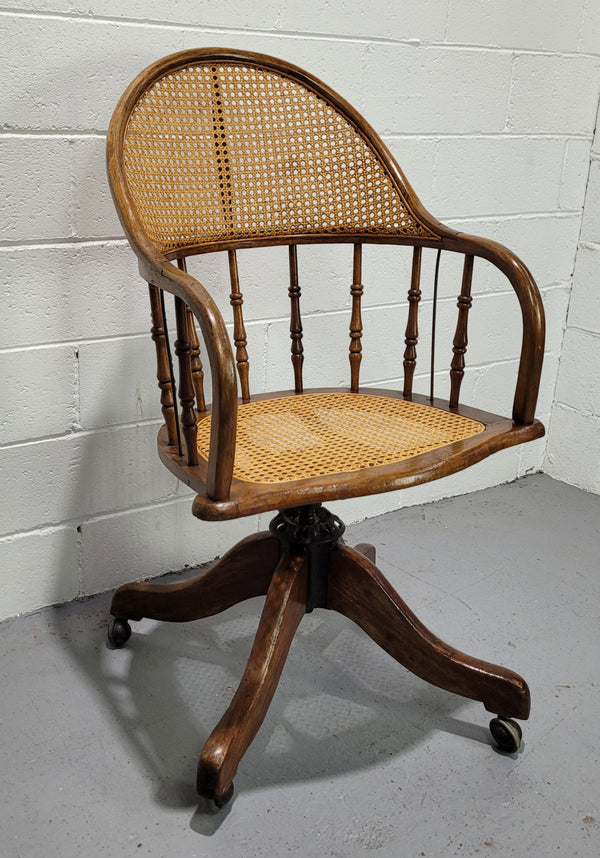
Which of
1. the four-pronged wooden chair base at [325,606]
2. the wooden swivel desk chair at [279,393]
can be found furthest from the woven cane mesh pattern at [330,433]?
the four-pronged wooden chair base at [325,606]

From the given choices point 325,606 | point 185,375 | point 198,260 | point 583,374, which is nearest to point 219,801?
point 325,606

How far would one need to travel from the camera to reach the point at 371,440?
125 cm

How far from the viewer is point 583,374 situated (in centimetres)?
232

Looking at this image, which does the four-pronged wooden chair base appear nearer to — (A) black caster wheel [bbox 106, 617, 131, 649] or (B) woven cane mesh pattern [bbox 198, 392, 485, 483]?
(B) woven cane mesh pattern [bbox 198, 392, 485, 483]

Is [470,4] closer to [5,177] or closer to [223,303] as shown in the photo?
[223,303]

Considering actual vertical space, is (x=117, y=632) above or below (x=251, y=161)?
below

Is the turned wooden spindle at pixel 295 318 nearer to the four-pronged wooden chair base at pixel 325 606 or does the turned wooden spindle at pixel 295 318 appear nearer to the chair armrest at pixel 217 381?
the four-pronged wooden chair base at pixel 325 606

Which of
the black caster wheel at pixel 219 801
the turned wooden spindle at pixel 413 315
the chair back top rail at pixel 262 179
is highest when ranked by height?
the chair back top rail at pixel 262 179

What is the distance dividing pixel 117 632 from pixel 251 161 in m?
0.88

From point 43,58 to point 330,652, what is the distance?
1159 mm

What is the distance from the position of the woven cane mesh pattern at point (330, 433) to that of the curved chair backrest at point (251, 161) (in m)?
0.29

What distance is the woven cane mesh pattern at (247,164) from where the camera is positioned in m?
1.34

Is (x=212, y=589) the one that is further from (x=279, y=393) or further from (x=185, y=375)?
(x=185, y=375)

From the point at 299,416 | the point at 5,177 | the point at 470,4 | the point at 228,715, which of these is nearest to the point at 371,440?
the point at 299,416
